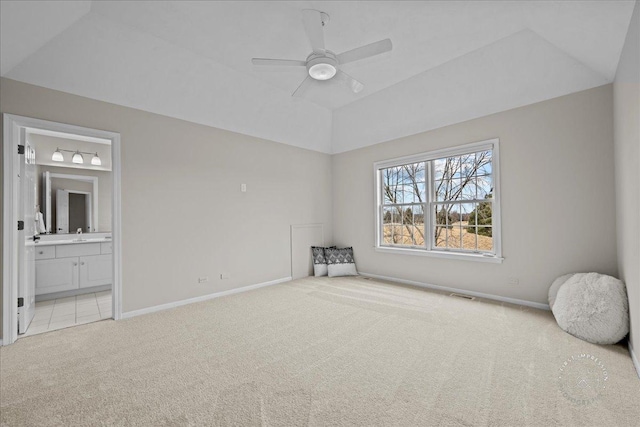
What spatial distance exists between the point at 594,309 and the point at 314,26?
3.54 m

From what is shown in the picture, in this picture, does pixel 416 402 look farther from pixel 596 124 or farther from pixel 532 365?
pixel 596 124

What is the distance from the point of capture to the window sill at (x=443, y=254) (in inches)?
150

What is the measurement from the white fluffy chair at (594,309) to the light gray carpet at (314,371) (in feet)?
0.38

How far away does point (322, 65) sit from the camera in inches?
101

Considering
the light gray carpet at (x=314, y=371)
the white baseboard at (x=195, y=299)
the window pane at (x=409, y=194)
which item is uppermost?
the window pane at (x=409, y=194)

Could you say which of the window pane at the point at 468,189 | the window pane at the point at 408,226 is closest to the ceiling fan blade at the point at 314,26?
Answer: the window pane at the point at 468,189

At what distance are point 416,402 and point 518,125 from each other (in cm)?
352

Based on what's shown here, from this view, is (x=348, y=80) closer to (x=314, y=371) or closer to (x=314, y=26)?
(x=314, y=26)

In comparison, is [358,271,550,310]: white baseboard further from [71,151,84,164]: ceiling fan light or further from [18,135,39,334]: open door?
[71,151,84,164]: ceiling fan light

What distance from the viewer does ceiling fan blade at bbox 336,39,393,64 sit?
2.37m

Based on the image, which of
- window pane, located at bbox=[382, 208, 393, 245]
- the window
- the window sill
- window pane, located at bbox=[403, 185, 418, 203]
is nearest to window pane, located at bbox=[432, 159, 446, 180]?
the window

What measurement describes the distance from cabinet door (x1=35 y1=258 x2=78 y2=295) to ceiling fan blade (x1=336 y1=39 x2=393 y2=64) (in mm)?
4921

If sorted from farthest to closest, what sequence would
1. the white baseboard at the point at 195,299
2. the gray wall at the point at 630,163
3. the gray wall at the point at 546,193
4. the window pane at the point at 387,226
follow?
the window pane at the point at 387,226, the white baseboard at the point at 195,299, the gray wall at the point at 546,193, the gray wall at the point at 630,163

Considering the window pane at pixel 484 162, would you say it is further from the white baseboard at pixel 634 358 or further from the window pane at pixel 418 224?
the white baseboard at pixel 634 358
